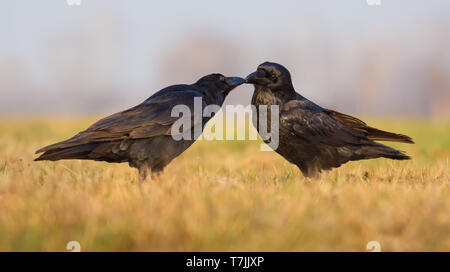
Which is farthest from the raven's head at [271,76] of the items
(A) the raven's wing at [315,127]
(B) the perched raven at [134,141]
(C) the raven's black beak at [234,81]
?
(B) the perched raven at [134,141]

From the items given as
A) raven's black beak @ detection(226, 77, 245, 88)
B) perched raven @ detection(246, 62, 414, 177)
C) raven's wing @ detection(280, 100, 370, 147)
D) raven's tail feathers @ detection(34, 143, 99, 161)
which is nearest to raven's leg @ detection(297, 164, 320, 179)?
perched raven @ detection(246, 62, 414, 177)

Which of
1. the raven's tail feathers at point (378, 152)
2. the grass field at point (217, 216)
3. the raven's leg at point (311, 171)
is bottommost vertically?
the grass field at point (217, 216)

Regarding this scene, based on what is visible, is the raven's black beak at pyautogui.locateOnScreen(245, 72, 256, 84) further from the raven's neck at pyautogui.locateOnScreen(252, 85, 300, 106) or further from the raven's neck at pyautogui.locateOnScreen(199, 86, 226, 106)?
the raven's neck at pyautogui.locateOnScreen(199, 86, 226, 106)

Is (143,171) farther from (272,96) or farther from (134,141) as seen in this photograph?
(272,96)

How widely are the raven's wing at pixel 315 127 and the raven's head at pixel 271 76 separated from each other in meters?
0.26

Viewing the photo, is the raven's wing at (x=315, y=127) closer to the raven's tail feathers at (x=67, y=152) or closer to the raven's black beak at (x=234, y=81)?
the raven's black beak at (x=234, y=81)

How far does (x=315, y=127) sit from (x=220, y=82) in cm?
134

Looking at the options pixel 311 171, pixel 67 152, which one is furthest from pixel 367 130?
pixel 67 152

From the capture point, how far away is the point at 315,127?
571cm

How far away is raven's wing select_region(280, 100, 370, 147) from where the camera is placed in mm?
5633

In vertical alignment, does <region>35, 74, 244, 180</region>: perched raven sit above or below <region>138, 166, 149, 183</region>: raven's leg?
above

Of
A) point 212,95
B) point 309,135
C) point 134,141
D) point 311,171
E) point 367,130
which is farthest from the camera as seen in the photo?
point 212,95

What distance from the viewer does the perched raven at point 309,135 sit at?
5.66 metres

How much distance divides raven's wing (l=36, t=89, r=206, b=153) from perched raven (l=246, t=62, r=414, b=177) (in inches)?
35.2
